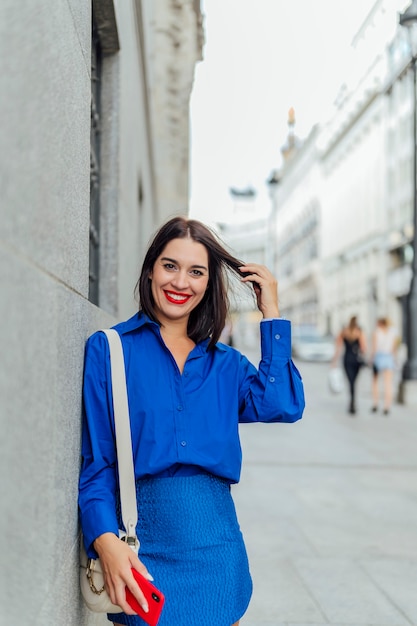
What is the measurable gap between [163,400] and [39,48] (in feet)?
3.15

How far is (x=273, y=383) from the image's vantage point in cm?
233

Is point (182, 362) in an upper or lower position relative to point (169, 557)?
upper

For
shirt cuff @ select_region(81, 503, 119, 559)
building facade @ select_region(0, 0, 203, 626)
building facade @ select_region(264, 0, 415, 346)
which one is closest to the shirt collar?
building facade @ select_region(0, 0, 203, 626)

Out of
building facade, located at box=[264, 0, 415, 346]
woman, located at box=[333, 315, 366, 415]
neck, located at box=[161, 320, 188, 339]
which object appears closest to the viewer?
neck, located at box=[161, 320, 188, 339]

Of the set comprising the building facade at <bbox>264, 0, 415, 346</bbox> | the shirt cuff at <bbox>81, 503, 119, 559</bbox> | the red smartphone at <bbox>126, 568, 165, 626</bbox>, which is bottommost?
the red smartphone at <bbox>126, 568, 165, 626</bbox>

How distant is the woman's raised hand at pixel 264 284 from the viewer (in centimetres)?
243

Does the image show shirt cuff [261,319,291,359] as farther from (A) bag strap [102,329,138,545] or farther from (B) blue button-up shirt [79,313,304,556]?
(A) bag strap [102,329,138,545]

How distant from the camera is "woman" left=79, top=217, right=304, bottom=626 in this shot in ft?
6.80

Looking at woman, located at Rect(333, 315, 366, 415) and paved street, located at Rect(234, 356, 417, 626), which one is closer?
paved street, located at Rect(234, 356, 417, 626)

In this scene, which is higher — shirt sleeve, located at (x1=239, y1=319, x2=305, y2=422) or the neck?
the neck

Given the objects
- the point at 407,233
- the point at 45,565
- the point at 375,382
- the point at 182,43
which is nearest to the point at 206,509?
the point at 45,565

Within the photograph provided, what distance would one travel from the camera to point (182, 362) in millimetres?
2299

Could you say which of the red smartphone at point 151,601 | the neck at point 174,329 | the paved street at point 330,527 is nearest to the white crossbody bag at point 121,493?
the red smartphone at point 151,601

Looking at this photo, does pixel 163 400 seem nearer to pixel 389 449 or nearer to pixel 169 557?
pixel 169 557
